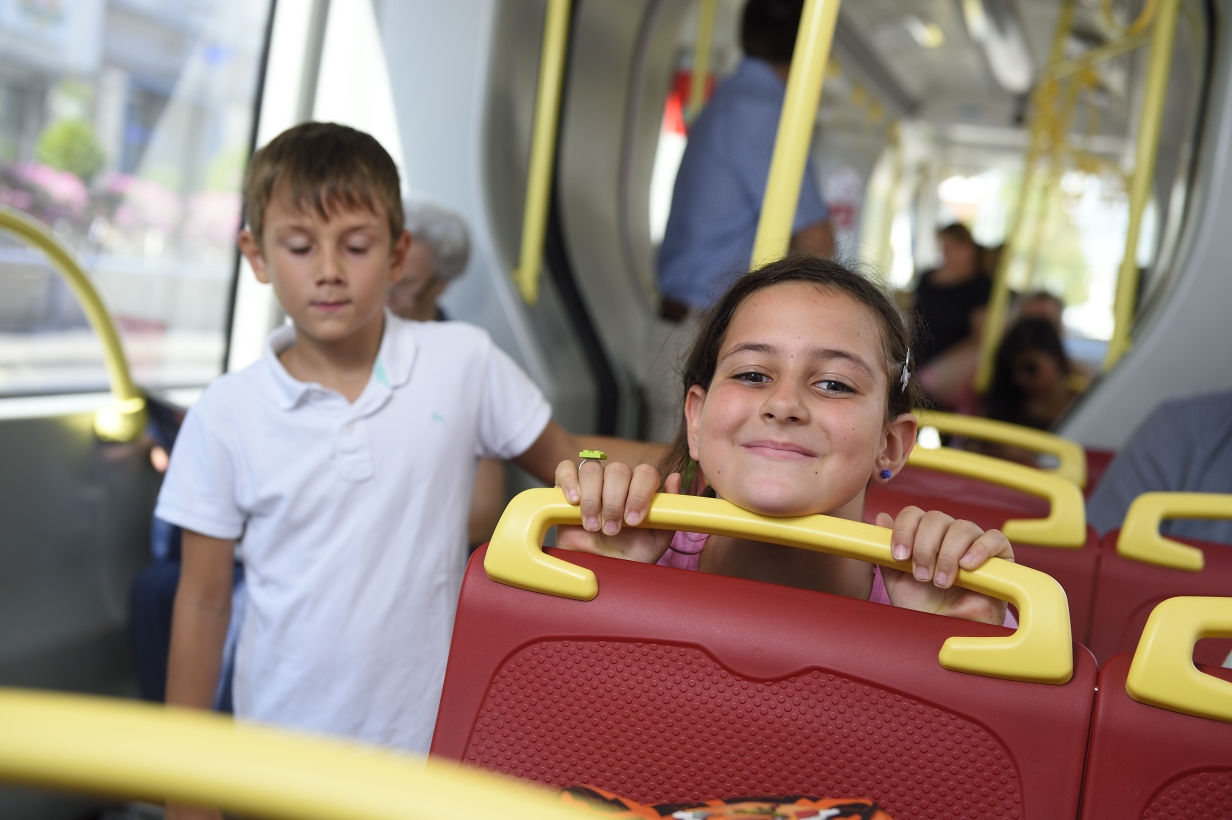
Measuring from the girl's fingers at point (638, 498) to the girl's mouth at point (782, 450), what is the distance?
13 cm

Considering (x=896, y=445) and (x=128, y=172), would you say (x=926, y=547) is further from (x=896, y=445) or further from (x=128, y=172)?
(x=128, y=172)

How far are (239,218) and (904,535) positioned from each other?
2382 millimetres

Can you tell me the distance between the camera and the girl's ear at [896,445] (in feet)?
4.00

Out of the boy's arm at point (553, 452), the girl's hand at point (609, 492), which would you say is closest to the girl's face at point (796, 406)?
the girl's hand at point (609, 492)

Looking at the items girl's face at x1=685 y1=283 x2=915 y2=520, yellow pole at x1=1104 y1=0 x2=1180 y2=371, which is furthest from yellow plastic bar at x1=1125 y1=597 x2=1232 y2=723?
yellow pole at x1=1104 y1=0 x2=1180 y2=371

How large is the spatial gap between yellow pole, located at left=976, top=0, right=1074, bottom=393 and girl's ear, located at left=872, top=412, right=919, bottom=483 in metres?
A: 2.74

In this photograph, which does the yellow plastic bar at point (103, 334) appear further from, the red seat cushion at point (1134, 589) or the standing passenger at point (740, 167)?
the red seat cushion at point (1134, 589)

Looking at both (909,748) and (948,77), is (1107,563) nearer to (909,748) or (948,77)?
(909,748)

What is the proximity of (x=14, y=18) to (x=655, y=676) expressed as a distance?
2.05m

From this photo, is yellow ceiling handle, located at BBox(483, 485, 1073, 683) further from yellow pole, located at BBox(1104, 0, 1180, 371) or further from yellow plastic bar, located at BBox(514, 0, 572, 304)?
yellow pole, located at BBox(1104, 0, 1180, 371)

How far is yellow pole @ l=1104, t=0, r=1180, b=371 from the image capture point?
281cm

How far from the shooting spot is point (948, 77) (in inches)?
496

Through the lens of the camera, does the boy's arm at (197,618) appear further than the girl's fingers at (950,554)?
Yes

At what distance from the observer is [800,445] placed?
106cm
